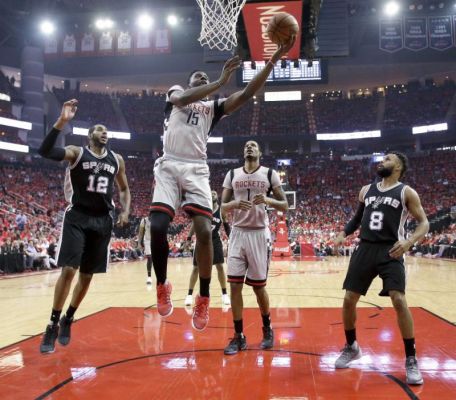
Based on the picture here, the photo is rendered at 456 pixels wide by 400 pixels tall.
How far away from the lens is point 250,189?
5156 mm

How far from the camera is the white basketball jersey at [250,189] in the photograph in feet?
16.5

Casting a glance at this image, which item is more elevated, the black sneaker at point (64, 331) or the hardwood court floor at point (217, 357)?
the black sneaker at point (64, 331)

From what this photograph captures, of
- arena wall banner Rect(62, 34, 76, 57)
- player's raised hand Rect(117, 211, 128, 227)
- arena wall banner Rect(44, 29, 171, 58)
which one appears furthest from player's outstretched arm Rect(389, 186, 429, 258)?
arena wall banner Rect(62, 34, 76, 57)

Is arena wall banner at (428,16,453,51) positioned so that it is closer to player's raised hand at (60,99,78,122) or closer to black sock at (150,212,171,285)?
player's raised hand at (60,99,78,122)

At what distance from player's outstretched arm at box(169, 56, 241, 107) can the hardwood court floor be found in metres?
2.21

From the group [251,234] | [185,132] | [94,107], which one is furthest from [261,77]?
[94,107]

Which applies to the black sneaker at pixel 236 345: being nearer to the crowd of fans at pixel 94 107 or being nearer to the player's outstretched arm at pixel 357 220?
the player's outstretched arm at pixel 357 220

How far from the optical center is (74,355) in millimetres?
4438

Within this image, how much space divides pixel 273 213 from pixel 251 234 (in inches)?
1066

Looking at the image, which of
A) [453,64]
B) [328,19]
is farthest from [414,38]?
[453,64]

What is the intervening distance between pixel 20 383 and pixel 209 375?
1.45m

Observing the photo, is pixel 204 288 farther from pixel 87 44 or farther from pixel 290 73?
pixel 87 44

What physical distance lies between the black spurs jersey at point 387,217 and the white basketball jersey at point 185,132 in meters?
1.61

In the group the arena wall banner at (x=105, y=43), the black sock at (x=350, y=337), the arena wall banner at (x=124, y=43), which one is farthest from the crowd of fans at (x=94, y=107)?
the black sock at (x=350, y=337)
